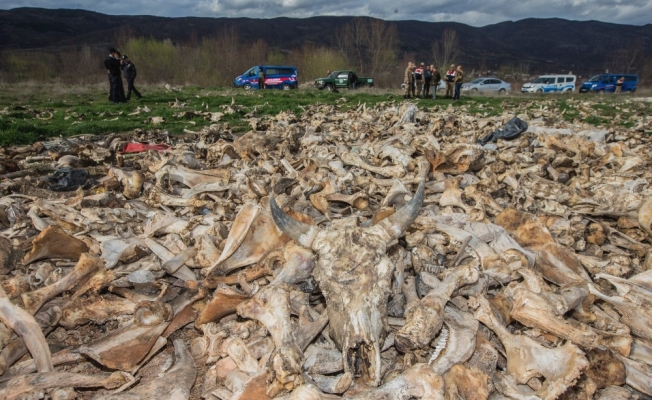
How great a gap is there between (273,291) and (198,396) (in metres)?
0.68

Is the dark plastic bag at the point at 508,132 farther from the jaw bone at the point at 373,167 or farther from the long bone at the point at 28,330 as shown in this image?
the long bone at the point at 28,330

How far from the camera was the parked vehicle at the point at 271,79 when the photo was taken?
102ft

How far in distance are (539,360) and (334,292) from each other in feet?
3.63

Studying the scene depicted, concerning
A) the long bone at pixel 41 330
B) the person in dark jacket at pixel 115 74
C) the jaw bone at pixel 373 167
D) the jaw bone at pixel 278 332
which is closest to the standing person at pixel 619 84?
the person in dark jacket at pixel 115 74

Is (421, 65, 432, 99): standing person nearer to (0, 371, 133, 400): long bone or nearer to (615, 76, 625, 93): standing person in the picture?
(0, 371, 133, 400): long bone

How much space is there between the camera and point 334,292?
7.83ft

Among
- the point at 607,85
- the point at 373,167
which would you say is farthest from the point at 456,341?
the point at 607,85

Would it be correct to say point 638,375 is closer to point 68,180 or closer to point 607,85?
point 68,180

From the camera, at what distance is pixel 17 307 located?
2.45 meters

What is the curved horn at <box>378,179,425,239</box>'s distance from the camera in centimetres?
264

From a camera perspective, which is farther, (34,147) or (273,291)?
(34,147)

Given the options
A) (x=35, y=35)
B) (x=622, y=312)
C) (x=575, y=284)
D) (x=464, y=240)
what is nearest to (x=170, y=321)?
(x=464, y=240)

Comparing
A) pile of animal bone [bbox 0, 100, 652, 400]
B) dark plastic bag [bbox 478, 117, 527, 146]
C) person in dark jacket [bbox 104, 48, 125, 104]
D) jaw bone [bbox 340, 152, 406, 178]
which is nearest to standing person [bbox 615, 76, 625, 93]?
dark plastic bag [bbox 478, 117, 527, 146]

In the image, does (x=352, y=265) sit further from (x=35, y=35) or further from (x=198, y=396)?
(x=35, y=35)
